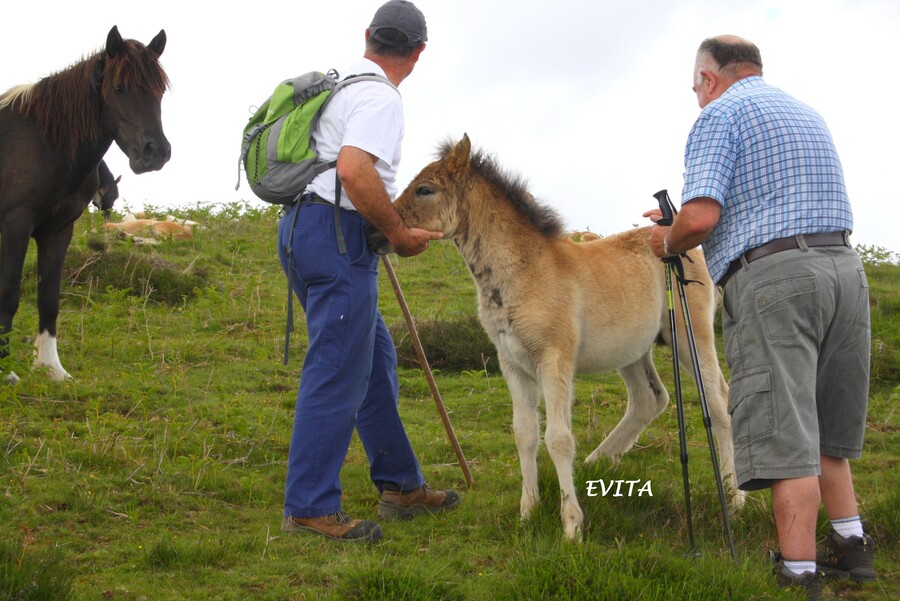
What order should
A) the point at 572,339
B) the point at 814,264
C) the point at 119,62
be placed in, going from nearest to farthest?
the point at 814,264 → the point at 572,339 → the point at 119,62

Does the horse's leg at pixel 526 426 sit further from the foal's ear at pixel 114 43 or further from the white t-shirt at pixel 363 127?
the foal's ear at pixel 114 43

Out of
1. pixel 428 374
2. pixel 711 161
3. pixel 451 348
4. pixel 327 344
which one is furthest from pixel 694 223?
pixel 451 348

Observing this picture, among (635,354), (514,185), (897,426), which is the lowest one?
(897,426)

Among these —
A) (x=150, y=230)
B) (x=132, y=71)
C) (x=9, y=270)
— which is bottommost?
(x=9, y=270)

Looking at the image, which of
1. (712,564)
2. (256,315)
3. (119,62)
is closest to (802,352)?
(712,564)

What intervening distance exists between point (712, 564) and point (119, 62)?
21.0ft

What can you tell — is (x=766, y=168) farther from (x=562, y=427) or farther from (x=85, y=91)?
(x=85, y=91)

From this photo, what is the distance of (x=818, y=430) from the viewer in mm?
4500

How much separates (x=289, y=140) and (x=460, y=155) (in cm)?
124

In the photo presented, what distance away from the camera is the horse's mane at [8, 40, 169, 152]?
A: 802cm

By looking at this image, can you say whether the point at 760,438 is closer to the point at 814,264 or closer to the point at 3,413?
the point at 814,264

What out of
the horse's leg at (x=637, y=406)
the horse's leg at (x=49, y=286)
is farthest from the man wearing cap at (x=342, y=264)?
the horse's leg at (x=49, y=286)

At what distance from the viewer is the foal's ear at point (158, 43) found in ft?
27.3

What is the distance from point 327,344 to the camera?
530 centimetres
